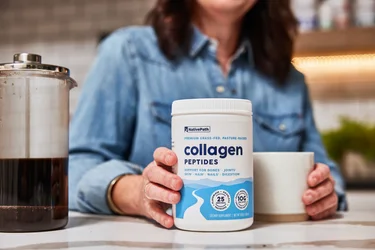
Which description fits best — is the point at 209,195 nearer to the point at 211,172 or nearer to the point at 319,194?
the point at 211,172

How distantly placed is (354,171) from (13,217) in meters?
1.52

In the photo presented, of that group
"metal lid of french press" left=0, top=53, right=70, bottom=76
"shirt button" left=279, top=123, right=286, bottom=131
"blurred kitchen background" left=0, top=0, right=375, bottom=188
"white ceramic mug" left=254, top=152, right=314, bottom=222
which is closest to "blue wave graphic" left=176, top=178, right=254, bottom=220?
"white ceramic mug" left=254, top=152, right=314, bottom=222

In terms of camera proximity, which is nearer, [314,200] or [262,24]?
[314,200]

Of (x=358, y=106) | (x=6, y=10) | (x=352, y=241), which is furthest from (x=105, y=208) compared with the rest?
(x=6, y=10)

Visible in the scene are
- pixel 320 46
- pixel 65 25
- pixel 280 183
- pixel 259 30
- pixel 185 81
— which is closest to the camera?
pixel 280 183

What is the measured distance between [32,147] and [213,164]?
25 centimetres

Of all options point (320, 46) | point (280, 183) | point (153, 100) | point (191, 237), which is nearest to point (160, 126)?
point (153, 100)

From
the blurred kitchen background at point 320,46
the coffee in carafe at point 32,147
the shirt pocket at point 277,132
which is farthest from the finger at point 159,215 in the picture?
the blurred kitchen background at point 320,46

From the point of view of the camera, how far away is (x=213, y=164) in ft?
2.13

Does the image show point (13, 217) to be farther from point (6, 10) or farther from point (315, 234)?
point (6, 10)

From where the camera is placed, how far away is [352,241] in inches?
24.7

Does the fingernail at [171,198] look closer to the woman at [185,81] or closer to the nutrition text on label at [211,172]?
the nutrition text on label at [211,172]

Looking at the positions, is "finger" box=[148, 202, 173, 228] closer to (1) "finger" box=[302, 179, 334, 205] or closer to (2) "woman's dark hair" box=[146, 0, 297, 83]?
(1) "finger" box=[302, 179, 334, 205]

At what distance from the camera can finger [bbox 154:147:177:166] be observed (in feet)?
2.22
